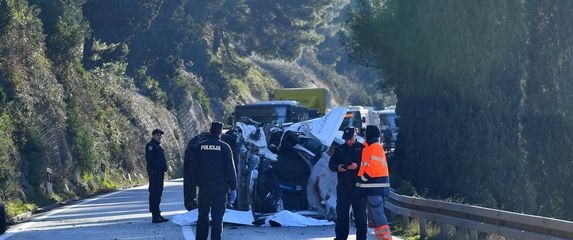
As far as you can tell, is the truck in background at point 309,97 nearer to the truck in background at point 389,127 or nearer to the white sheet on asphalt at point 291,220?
A: the truck in background at point 389,127

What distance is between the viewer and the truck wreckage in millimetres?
19578

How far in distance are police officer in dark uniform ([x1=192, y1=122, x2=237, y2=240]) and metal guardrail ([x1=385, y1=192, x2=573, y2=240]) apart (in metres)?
3.83

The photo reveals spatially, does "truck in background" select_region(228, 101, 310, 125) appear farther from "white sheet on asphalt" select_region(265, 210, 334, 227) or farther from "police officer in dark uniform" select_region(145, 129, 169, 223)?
"white sheet on asphalt" select_region(265, 210, 334, 227)

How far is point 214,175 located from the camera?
13297 mm

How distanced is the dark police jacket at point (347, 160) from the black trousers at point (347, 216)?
0.11m

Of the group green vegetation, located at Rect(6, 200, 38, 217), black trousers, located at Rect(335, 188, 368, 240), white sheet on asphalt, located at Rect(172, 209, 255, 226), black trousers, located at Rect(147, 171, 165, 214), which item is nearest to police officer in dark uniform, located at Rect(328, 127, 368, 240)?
black trousers, located at Rect(335, 188, 368, 240)

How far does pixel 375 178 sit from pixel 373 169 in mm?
140

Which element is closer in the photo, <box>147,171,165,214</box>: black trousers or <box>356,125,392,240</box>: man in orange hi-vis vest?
<box>356,125,392,240</box>: man in orange hi-vis vest

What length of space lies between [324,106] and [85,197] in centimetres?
1406

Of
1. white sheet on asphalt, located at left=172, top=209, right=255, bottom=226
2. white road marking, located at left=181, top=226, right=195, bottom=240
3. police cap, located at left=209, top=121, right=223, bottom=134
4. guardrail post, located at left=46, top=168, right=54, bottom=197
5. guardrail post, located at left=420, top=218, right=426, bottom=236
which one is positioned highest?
police cap, located at left=209, top=121, right=223, bottom=134

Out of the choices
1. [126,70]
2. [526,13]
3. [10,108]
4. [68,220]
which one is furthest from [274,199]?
[126,70]

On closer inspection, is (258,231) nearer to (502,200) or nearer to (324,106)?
(502,200)

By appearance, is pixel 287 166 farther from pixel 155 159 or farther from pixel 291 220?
pixel 155 159

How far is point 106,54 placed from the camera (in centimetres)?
4638
